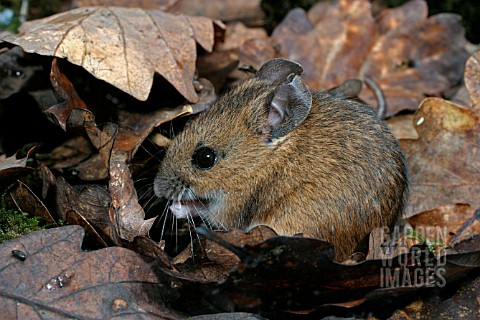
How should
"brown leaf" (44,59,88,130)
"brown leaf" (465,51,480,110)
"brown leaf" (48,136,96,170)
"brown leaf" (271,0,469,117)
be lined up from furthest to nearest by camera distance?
1. "brown leaf" (271,0,469,117)
2. "brown leaf" (465,51,480,110)
3. "brown leaf" (48,136,96,170)
4. "brown leaf" (44,59,88,130)

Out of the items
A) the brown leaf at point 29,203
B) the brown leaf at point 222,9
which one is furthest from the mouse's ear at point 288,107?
the brown leaf at point 222,9

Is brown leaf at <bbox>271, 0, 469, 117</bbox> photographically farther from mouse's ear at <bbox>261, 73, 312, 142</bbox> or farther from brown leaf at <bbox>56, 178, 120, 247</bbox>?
brown leaf at <bbox>56, 178, 120, 247</bbox>

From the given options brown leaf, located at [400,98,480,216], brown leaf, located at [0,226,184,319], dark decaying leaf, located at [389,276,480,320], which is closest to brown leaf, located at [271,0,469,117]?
brown leaf, located at [400,98,480,216]

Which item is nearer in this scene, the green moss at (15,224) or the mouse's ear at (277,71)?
the green moss at (15,224)

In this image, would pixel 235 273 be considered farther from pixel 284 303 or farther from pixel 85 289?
pixel 85 289

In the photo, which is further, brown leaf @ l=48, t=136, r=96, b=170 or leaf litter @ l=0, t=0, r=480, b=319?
brown leaf @ l=48, t=136, r=96, b=170

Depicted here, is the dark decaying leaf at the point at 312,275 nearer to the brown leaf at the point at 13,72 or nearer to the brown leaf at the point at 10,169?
the brown leaf at the point at 10,169
